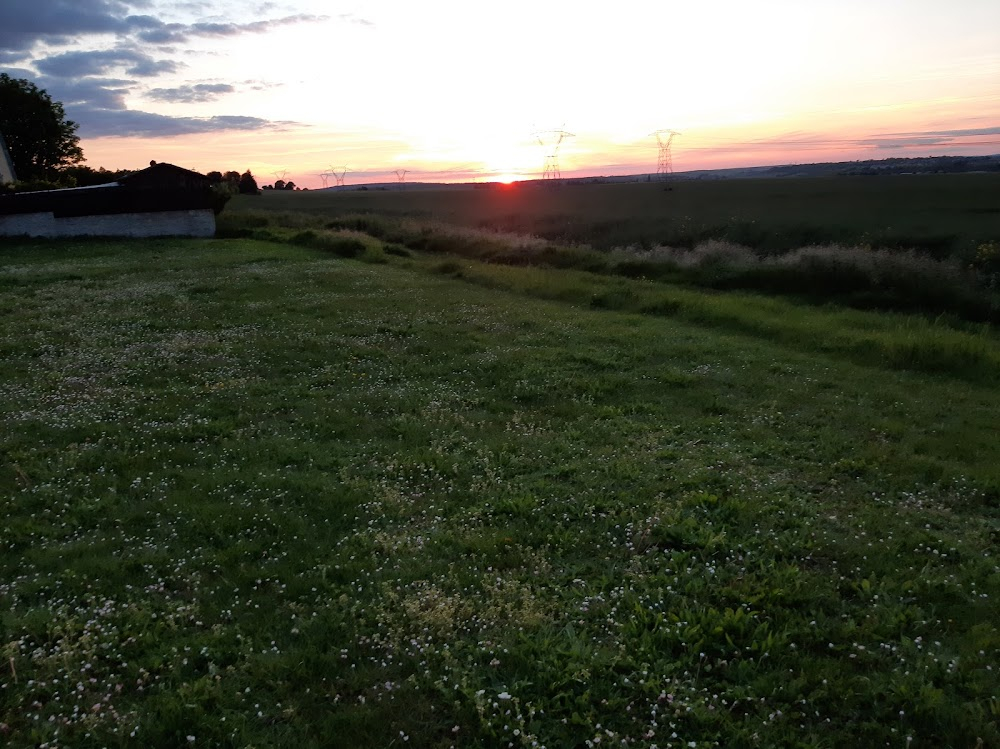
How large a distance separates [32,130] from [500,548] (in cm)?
7845

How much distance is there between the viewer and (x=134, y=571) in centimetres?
644

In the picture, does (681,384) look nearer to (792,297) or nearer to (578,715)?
(578,715)

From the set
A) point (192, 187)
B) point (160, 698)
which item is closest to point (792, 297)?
point (160, 698)

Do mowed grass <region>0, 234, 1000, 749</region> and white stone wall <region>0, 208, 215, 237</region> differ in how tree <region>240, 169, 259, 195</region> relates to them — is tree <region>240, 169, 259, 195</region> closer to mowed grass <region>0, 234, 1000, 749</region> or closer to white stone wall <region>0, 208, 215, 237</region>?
white stone wall <region>0, 208, 215, 237</region>

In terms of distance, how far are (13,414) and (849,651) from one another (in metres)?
12.3

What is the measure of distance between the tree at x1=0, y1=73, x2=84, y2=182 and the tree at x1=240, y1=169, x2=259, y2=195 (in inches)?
1413

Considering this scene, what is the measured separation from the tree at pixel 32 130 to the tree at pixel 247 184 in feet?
118

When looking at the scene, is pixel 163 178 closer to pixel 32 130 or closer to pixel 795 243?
pixel 32 130

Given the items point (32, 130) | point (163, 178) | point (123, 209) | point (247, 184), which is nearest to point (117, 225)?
point (123, 209)

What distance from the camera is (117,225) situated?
4156cm

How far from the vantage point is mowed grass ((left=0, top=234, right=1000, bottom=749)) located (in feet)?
15.6

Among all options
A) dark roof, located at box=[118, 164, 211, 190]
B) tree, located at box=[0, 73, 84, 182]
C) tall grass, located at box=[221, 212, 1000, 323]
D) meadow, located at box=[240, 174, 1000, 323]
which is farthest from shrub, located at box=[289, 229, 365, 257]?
tree, located at box=[0, 73, 84, 182]

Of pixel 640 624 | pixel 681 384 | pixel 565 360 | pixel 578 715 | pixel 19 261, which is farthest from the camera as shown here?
pixel 19 261

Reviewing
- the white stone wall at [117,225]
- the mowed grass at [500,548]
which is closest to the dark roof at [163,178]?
the white stone wall at [117,225]
